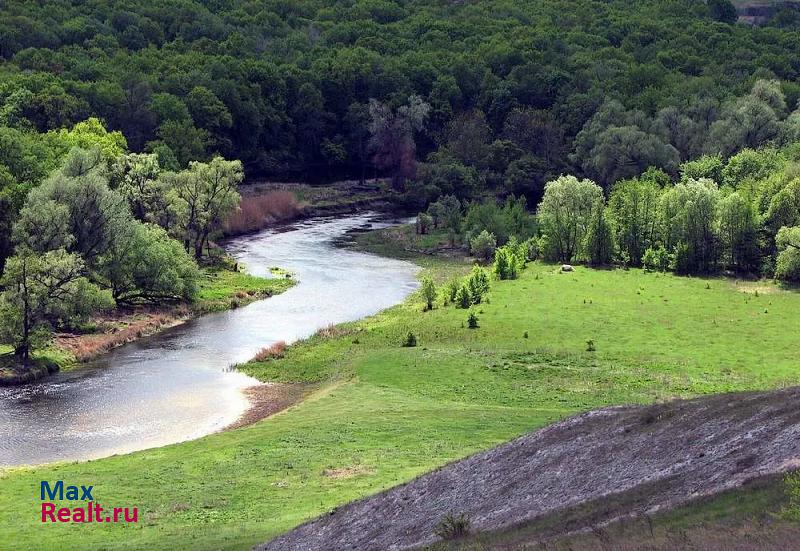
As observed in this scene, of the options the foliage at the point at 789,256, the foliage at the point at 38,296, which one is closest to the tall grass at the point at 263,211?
the foliage at the point at 38,296

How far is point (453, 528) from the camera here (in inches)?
1203

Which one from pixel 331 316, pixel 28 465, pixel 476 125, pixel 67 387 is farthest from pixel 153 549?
pixel 476 125

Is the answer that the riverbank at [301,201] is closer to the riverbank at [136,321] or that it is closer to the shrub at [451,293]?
the riverbank at [136,321]

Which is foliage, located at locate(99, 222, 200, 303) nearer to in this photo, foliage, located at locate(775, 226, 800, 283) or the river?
the river

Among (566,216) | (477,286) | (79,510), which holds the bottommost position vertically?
(79,510)

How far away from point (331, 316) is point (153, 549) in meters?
51.9

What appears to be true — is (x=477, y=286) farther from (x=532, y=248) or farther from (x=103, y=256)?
(x=103, y=256)

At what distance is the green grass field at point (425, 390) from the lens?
141ft

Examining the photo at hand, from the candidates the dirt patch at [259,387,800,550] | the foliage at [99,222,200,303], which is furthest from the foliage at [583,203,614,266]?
the dirt patch at [259,387,800,550]

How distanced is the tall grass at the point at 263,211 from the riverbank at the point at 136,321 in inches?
1036

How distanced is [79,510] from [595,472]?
23.4 meters

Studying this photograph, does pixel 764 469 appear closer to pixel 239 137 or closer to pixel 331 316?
pixel 331 316

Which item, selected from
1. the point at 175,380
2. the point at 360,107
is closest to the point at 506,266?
the point at 175,380

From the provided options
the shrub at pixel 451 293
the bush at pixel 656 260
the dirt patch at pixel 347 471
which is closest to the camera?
the dirt patch at pixel 347 471
